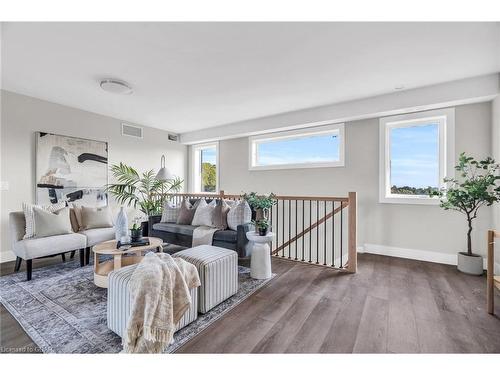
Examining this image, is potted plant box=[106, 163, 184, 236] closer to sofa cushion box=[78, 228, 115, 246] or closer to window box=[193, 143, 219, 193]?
sofa cushion box=[78, 228, 115, 246]

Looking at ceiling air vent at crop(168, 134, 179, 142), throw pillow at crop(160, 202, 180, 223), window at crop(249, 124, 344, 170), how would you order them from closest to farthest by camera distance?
throw pillow at crop(160, 202, 180, 223)
window at crop(249, 124, 344, 170)
ceiling air vent at crop(168, 134, 179, 142)

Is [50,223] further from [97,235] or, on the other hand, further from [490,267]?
[490,267]

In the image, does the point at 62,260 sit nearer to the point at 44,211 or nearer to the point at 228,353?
the point at 44,211

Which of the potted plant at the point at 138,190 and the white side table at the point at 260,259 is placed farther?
the potted plant at the point at 138,190

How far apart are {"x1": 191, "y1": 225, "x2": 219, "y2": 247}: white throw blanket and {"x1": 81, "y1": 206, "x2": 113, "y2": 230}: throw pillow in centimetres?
151

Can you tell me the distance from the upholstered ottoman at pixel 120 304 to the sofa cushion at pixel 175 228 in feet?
5.68

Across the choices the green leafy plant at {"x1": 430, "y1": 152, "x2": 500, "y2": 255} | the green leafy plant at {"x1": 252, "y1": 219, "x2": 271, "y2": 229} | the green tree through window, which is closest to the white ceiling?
the green leafy plant at {"x1": 430, "y1": 152, "x2": 500, "y2": 255}

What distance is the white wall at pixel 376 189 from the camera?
10.5 ft

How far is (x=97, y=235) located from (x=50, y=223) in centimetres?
57

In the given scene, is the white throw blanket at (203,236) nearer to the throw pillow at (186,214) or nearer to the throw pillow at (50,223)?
the throw pillow at (186,214)

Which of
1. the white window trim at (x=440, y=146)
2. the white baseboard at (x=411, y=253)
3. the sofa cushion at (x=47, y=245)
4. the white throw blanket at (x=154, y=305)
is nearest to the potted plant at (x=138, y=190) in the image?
the sofa cushion at (x=47, y=245)

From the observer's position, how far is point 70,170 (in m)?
4.04

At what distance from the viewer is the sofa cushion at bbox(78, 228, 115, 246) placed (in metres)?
3.32
